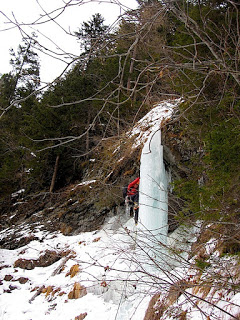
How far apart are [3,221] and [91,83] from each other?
6609 millimetres

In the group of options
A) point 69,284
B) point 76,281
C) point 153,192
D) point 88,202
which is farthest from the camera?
point 88,202

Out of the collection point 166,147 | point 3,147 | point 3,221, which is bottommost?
point 3,221

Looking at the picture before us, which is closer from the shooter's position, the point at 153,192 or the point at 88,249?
the point at 153,192

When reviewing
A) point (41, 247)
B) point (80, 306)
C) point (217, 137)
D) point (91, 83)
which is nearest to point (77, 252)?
point (41, 247)

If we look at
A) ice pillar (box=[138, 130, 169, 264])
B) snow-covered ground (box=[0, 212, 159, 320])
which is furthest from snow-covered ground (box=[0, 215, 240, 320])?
ice pillar (box=[138, 130, 169, 264])

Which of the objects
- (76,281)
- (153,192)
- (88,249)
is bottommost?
(88,249)

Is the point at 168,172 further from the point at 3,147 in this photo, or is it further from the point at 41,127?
the point at 3,147

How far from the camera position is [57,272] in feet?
23.1

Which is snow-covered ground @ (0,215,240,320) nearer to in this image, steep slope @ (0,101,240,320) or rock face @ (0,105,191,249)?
steep slope @ (0,101,240,320)

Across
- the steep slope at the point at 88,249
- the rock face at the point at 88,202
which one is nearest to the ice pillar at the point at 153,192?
the steep slope at the point at 88,249

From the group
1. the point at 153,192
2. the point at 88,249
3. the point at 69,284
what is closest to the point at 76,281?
the point at 69,284

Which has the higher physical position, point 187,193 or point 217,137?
point 217,137

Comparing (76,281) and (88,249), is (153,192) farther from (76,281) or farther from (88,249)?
(88,249)

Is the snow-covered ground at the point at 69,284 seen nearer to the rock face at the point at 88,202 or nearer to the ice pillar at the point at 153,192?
the ice pillar at the point at 153,192
